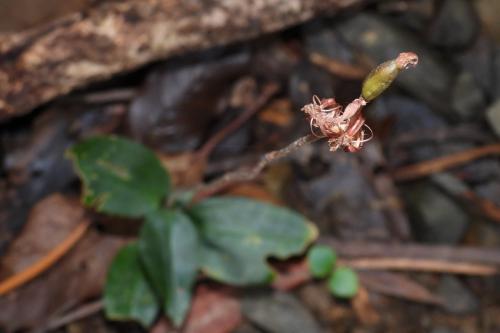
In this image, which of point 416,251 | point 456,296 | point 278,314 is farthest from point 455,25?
point 278,314

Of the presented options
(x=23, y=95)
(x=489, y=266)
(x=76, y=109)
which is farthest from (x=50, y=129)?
(x=489, y=266)

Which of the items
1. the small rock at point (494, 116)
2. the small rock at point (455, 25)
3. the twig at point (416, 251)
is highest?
the small rock at point (455, 25)

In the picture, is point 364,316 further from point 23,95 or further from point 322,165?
point 23,95

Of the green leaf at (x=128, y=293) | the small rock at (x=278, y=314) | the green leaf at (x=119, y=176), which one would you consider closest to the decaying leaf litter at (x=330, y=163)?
the small rock at (x=278, y=314)

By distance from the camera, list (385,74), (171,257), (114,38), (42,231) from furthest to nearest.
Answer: (42,231) < (114,38) < (171,257) < (385,74)

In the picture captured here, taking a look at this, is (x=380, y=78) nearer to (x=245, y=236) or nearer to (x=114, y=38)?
(x=245, y=236)

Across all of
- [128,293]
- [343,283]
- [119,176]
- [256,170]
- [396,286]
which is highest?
[256,170]

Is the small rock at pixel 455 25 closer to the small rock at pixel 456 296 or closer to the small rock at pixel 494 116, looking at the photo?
the small rock at pixel 494 116
